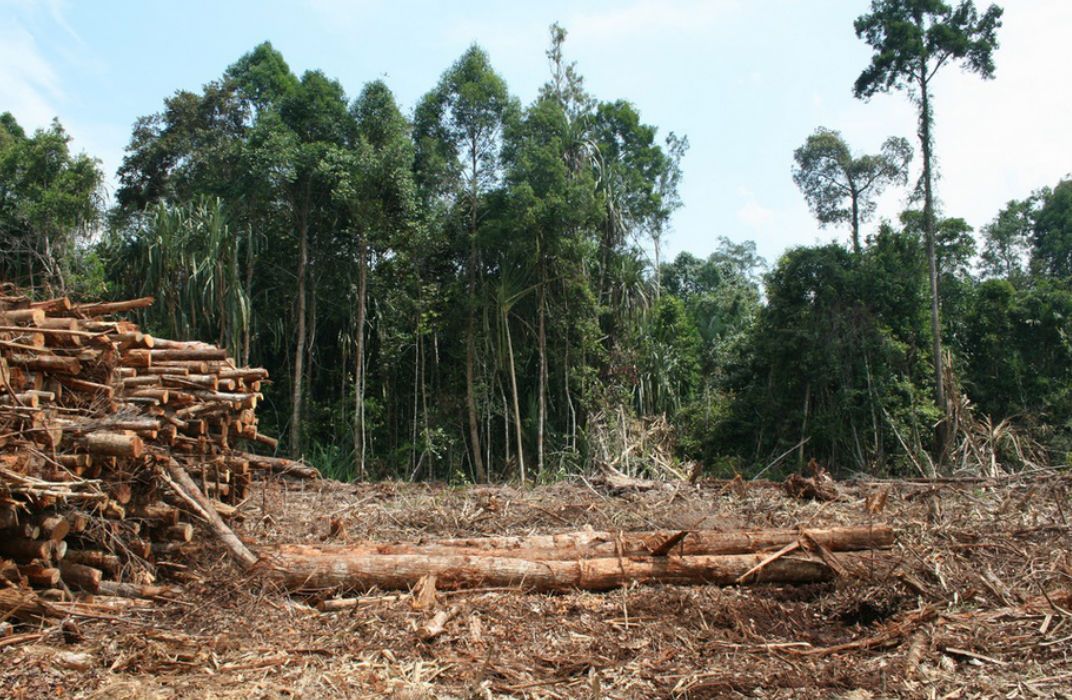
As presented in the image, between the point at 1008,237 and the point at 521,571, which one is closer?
the point at 521,571

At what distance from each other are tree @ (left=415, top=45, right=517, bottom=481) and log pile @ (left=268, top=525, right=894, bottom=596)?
9956mm

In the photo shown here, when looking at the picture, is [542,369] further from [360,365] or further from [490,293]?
[360,365]

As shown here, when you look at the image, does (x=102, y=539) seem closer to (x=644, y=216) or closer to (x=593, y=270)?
(x=593, y=270)

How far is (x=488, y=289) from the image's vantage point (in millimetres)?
16938

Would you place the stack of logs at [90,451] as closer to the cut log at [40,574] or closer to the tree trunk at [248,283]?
the cut log at [40,574]

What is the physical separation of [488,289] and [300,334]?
146 inches

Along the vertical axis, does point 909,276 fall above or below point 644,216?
below

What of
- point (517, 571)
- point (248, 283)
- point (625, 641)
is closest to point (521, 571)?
point (517, 571)

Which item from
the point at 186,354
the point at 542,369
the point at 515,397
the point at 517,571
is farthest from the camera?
the point at 542,369

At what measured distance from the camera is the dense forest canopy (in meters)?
15.7

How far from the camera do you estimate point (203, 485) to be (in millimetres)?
7395

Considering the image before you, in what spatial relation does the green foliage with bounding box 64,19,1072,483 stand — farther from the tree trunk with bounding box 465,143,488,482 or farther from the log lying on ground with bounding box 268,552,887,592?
the log lying on ground with bounding box 268,552,887,592

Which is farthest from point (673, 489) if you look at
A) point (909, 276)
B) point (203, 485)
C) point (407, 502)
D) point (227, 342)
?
point (909, 276)

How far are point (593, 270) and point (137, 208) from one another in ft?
34.2
